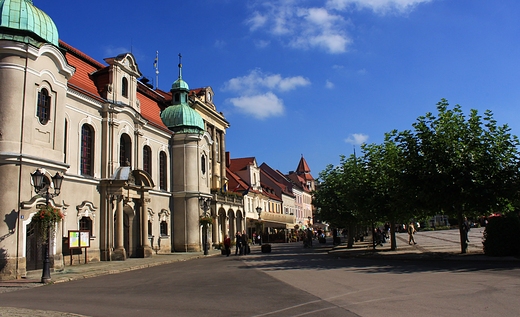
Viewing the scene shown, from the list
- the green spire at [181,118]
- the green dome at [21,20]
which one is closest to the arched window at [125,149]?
the green spire at [181,118]

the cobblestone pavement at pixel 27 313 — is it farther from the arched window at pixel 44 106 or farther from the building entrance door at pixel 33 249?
the arched window at pixel 44 106

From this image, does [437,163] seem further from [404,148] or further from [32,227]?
[32,227]

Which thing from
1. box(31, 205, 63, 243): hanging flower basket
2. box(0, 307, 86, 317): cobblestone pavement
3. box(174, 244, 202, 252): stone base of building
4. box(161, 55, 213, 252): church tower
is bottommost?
box(0, 307, 86, 317): cobblestone pavement

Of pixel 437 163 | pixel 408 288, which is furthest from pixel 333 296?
pixel 437 163

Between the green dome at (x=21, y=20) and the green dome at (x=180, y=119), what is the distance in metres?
18.8

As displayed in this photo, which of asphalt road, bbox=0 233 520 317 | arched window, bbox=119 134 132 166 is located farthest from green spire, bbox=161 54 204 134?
asphalt road, bbox=0 233 520 317

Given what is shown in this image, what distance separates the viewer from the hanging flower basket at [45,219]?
62.2ft

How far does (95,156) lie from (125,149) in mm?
3933

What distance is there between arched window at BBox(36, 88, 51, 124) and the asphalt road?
8521 mm

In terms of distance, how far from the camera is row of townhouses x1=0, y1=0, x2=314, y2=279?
1978 centimetres

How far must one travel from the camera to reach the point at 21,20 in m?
20.9

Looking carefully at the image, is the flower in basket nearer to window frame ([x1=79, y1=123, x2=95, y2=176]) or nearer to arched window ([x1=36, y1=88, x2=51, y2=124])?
window frame ([x1=79, y1=123, x2=95, y2=176])

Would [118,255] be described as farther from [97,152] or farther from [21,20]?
[21,20]

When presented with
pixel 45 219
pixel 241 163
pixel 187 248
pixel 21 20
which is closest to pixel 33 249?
pixel 45 219
